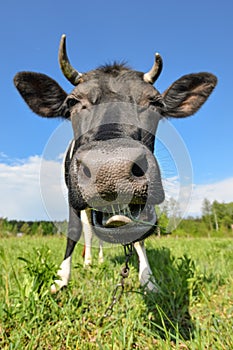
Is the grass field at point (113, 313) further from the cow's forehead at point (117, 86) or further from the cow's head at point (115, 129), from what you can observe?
the cow's forehead at point (117, 86)

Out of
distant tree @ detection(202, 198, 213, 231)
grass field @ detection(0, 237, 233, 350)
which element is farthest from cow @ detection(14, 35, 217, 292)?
distant tree @ detection(202, 198, 213, 231)

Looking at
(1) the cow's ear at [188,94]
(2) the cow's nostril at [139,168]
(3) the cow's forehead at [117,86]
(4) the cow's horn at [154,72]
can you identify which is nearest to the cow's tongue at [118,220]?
(2) the cow's nostril at [139,168]

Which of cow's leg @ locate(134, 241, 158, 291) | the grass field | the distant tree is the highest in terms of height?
the distant tree

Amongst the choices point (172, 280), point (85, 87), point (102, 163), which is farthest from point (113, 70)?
point (172, 280)

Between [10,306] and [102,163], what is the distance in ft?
4.80

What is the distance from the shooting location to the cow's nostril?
2.05 metres

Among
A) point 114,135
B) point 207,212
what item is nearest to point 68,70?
point 114,135

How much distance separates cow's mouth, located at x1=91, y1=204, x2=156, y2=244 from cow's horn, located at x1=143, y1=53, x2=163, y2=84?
1.74 meters

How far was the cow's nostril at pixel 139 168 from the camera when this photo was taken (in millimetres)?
2047

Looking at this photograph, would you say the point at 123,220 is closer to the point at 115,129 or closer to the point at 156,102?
the point at 115,129

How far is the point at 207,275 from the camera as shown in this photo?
3.88 meters

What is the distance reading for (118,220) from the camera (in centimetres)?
209

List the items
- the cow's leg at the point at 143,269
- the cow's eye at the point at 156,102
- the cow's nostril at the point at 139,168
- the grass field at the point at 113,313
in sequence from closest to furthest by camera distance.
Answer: the cow's nostril at the point at 139,168 < the grass field at the point at 113,313 < the cow's eye at the point at 156,102 < the cow's leg at the point at 143,269

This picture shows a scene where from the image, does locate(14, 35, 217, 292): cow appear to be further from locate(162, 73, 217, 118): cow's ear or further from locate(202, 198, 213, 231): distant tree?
locate(202, 198, 213, 231): distant tree
